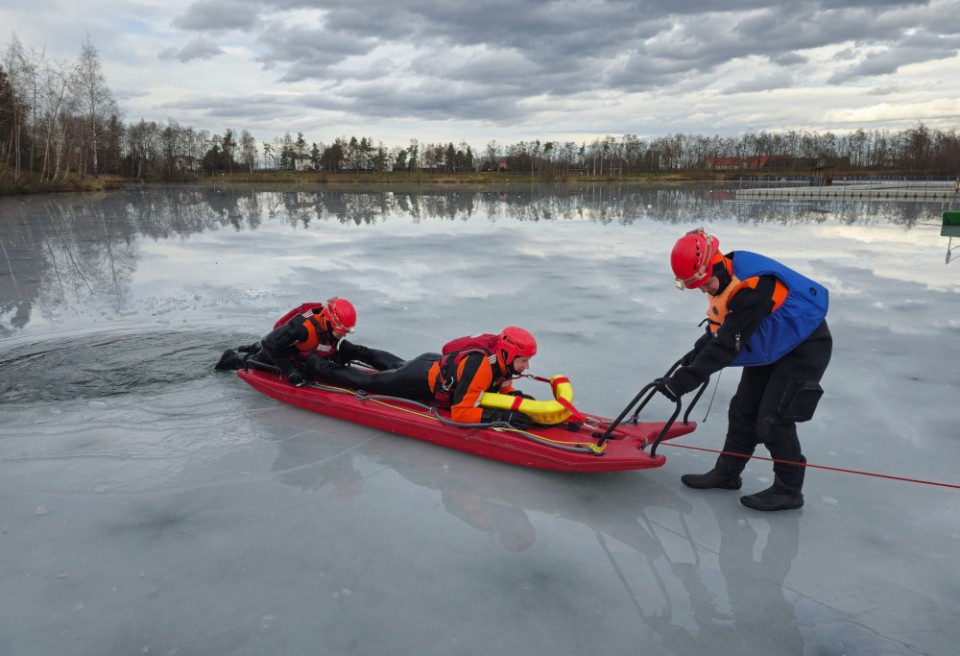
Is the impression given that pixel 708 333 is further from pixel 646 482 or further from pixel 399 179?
pixel 399 179

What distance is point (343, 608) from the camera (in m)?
2.54

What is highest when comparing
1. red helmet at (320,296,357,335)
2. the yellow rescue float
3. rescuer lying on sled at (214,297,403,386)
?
red helmet at (320,296,357,335)

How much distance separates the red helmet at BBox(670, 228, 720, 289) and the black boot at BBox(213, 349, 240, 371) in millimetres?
3997

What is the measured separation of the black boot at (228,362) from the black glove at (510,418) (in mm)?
2694

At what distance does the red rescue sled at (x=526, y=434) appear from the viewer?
344cm

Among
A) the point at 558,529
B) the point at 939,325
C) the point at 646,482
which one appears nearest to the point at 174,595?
the point at 558,529

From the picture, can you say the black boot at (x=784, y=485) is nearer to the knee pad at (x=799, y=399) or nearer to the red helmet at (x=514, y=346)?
the knee pad at (x=799, y=399)

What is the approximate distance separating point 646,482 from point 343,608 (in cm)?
195

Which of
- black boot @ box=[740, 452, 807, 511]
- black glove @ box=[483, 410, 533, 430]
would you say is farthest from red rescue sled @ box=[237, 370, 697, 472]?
black boot @ box=[740, 452, 807, 511]

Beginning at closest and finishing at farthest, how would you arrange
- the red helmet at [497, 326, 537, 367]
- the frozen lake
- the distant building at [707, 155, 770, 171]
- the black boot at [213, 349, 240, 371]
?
the frozen lake, the red helmet at [497, 326, 537, 367], the black boot at [213, 349, 240, 371], the distant building at [707, 155, 770, 171]

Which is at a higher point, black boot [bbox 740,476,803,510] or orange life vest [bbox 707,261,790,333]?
orange life vest [bbox 707,261,790,333]

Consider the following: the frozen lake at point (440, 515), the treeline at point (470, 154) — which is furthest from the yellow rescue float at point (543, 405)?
the treeline at point (470, 154)

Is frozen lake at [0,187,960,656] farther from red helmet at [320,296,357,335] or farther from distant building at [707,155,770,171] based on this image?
distant building at [707,155,770,171]

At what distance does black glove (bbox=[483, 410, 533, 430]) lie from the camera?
379 centimetres
